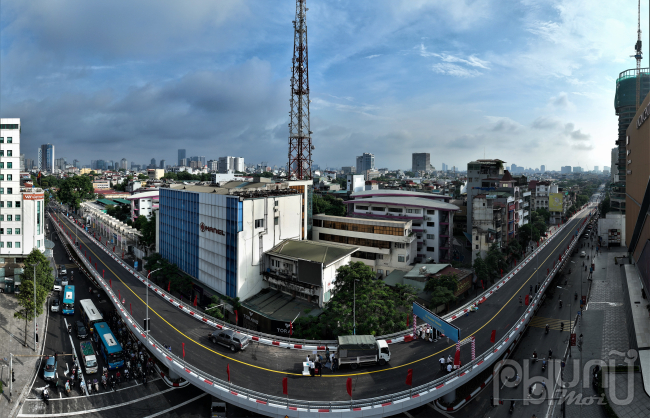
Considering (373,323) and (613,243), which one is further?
(613,243)

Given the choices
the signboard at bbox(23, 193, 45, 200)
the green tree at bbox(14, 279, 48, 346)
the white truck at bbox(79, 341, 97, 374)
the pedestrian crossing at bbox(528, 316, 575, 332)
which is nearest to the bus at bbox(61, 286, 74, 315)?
the green tree at bbox(14, 279, 48, 346)

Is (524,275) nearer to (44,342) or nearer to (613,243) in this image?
(613,243)

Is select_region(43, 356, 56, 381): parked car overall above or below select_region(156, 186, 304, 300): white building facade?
below

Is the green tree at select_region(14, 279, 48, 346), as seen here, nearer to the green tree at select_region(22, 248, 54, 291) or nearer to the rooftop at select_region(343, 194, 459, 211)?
the green tree at select_region(22, 248, 54, 291)

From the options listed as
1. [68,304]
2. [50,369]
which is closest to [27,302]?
[68,304]

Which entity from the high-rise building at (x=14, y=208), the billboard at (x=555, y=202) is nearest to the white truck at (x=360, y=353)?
the high-rise building at (x=14, y=208)

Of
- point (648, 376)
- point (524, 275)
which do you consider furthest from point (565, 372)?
point (524, 275)

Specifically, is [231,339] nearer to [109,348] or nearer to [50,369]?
[109,348]
